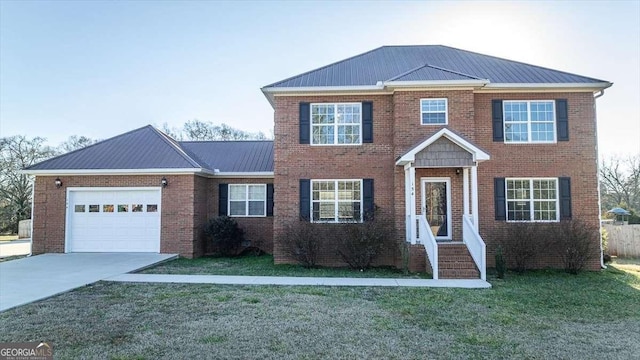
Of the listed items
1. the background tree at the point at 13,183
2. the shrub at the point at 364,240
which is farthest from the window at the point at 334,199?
the background tree at the point at 13,183

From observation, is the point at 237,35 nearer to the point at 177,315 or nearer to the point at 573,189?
the point at 177,315

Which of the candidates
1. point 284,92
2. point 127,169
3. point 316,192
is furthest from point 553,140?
point 127,169

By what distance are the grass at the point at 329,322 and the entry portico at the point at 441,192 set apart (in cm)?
250

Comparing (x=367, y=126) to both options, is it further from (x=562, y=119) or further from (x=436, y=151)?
(x=562, y=119)

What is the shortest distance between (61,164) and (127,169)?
282 cm

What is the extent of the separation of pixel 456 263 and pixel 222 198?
995cm

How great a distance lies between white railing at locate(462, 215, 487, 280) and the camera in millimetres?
10695

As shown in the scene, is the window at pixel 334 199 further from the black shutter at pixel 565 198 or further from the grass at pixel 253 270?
the black shutter at pixel 565 198

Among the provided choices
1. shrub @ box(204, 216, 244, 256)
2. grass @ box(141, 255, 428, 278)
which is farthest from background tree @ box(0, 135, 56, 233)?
grass @ box(141, 255, 428, 278)

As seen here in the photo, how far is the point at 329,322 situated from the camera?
664cm

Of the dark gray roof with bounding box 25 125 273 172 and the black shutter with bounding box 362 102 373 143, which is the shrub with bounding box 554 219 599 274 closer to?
the black shutter with bounding box 362 102 373 143

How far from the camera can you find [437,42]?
17141 millimetres

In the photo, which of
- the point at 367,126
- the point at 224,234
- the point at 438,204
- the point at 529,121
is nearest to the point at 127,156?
the point at 224,234

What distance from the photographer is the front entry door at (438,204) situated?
12.9m
